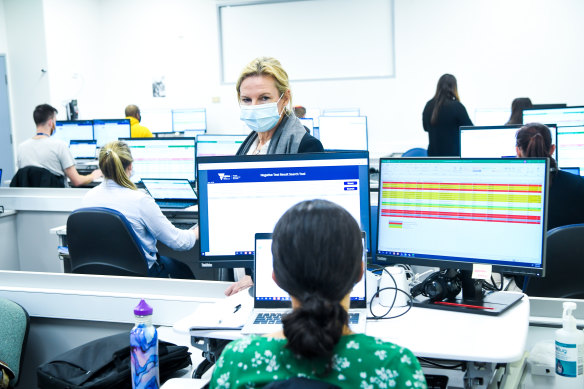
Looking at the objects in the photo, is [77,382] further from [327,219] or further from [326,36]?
[326,36]

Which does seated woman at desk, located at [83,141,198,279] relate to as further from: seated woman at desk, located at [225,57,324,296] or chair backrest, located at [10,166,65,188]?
chair backrest, located at [10,166,65,188]

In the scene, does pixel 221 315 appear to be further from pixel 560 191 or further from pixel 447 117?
pixel 447 117

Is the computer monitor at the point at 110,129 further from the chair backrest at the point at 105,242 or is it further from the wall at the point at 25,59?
the chair backrest at the point at 105,242

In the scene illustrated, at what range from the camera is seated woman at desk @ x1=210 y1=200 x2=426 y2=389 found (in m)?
0.95

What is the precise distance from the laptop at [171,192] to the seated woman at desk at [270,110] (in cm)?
155

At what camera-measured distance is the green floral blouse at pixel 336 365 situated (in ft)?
3.14

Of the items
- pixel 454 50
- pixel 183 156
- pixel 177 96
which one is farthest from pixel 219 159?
pixel 177 96

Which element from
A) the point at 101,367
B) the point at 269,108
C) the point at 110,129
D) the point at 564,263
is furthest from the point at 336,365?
the point at 110,129

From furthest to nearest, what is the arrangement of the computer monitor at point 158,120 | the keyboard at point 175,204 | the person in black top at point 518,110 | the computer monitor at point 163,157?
the computer monitor at point 158,120, the person in black top at point 518,110, the computer monitor at point 163,157, the keyboard at point 175,204

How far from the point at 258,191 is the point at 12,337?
93 centimetres

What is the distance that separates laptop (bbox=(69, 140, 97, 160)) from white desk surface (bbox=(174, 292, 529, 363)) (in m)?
5.33

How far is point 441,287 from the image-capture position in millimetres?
1685

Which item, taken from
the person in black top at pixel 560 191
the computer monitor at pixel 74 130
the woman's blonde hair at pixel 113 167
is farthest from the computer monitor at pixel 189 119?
the person in black top at pixel 560 191

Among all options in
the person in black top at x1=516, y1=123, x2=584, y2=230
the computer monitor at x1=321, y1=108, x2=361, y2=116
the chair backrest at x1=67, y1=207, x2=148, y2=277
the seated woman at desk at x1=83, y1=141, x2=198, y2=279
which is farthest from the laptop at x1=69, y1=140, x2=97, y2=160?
the person in black top at x1=516, y1=123, x2=584, y2=230
